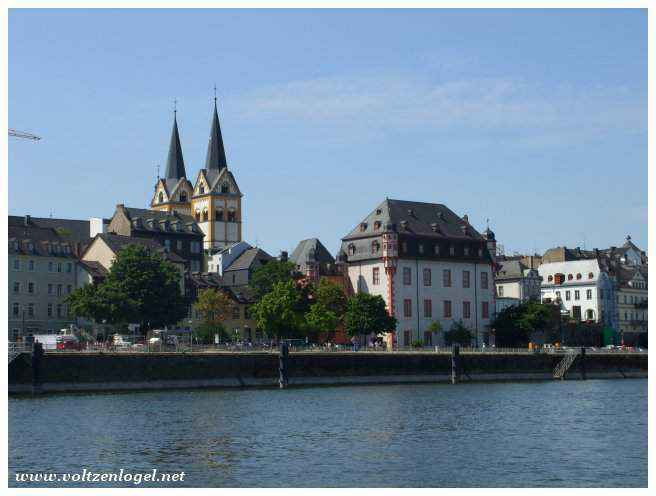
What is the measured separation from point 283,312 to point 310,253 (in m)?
27.6

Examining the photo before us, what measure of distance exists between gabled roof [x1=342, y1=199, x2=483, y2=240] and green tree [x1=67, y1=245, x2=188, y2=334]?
3380 cm

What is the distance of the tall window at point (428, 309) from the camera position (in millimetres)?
157125

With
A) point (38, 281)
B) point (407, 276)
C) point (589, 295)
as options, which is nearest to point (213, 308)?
point (38, 281)

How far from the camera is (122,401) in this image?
288 ft

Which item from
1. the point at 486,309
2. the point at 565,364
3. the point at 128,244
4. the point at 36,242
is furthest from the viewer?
the point at 486,309

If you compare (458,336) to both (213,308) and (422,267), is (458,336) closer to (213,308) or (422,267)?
(422,267)

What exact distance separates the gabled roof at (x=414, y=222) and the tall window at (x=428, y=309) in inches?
333

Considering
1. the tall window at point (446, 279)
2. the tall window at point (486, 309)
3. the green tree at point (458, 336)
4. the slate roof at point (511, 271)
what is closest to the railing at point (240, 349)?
the green tree at point (458, 336)

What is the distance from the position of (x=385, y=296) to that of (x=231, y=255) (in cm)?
3733

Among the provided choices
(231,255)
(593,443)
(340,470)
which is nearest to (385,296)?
(231,255)

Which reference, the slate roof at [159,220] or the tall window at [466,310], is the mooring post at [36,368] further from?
the slate roof at [159,220]

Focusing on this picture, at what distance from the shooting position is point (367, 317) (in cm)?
14575

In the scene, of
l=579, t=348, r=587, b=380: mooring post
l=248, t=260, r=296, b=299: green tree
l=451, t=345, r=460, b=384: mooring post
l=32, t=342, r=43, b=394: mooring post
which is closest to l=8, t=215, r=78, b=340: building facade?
l=248, t=260, r=296, b=299: green tree

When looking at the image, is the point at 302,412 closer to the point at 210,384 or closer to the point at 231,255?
the point at 210,384
